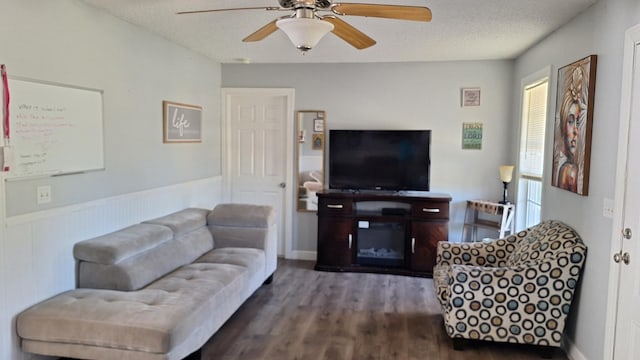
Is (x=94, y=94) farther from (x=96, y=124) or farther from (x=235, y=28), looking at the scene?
(x=235, y=28)

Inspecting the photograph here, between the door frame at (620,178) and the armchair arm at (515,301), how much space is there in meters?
0.42

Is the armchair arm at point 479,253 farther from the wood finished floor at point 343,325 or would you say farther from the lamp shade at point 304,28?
the lamp shade at point 304,28

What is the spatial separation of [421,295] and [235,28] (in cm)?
302

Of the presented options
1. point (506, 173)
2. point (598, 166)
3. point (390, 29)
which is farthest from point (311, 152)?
point (598, 166)

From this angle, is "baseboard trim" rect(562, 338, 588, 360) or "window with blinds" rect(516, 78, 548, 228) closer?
"baseboard trim" rect(562, 338, 588, 360)

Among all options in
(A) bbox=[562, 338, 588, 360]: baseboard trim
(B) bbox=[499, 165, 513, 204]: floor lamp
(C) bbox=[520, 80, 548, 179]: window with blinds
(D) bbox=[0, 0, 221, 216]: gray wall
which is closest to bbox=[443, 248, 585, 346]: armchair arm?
(A) bbox=[562, 338, 588, 360]: baseboard trim

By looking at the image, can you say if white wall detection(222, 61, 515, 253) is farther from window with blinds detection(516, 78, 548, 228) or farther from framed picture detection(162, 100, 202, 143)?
framed picture detection(162, 100, 202, 143)

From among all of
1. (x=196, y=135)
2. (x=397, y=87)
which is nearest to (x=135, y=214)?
(x=196, y=135)

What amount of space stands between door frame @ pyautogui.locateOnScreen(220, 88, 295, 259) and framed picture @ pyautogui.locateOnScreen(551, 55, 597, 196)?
307 cm

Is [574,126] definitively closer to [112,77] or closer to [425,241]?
[425,241]

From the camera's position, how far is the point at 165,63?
447 centimetres

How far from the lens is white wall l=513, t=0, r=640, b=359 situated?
2.72 metres

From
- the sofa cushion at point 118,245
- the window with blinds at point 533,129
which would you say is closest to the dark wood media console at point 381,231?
the window with blinds at point 533,129

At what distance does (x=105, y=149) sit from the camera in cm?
358
